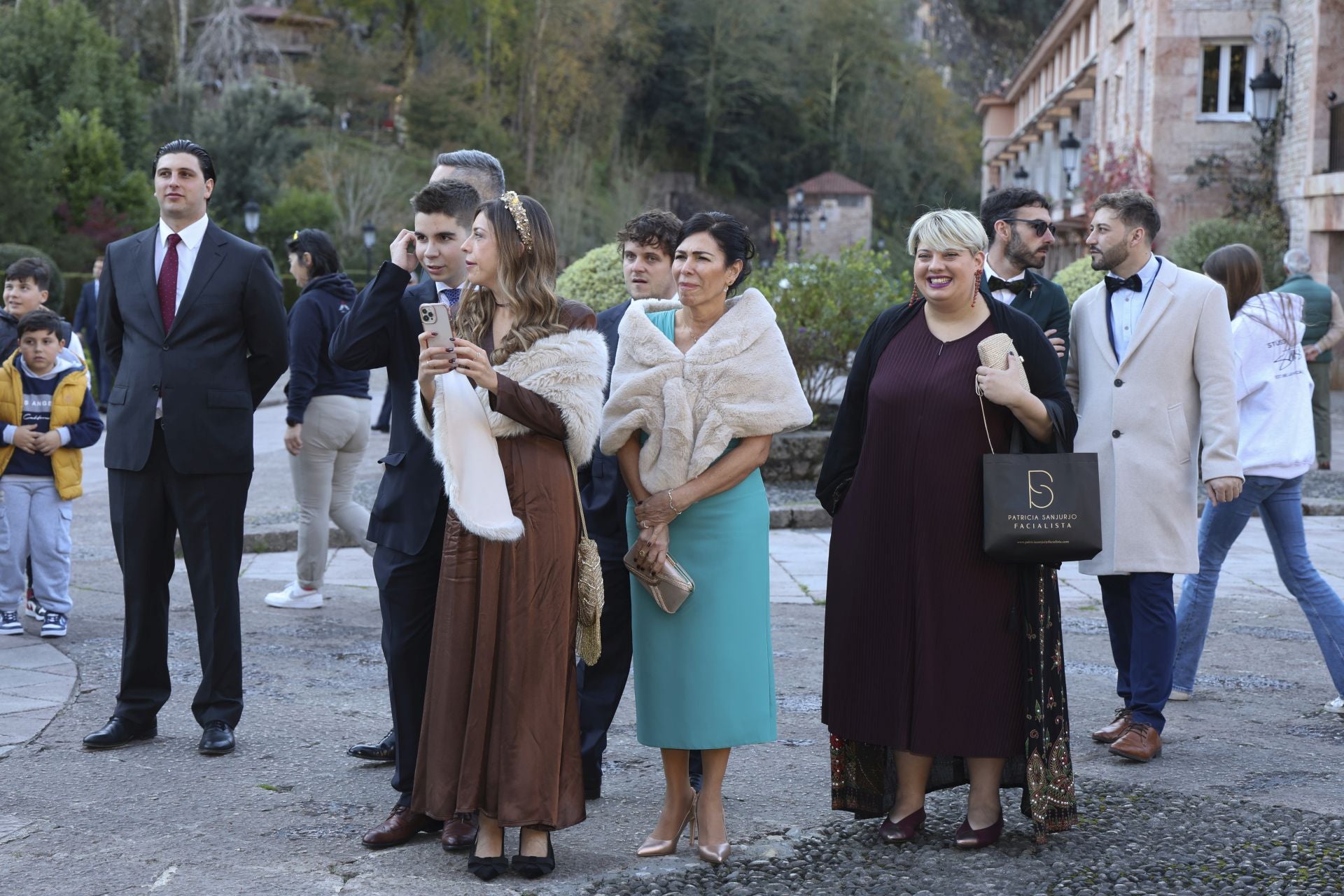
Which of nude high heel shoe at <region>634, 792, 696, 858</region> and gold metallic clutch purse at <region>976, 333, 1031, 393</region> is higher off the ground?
gold metallic clutch purse at <region>976, 333, 1031, 393</region>

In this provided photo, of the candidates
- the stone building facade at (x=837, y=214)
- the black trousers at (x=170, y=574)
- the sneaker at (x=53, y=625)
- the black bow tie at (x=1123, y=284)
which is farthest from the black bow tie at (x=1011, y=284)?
the stone building facade at (x=837, y=214)

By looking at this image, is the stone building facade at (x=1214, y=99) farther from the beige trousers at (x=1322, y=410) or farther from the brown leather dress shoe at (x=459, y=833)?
the brown leather dress shoe at (x=459, y=833)

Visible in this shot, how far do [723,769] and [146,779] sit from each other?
6.85ft

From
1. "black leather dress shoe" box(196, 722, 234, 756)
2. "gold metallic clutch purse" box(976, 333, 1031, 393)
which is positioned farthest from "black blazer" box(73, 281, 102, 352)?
"gold metallic clutch purse" box(976, 333, 1031, 393)

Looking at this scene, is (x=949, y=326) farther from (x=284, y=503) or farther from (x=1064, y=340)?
(x=284, y=503)

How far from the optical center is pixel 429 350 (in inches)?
156

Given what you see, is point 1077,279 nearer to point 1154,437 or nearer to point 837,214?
point 1154,437

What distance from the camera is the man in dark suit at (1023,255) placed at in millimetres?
6113

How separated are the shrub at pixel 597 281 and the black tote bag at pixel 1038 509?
876cm

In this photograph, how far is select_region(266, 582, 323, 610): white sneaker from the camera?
827cm

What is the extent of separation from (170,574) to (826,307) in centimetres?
856

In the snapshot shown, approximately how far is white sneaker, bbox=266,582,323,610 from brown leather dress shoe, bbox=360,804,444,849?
405 cm

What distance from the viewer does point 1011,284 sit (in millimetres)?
6148

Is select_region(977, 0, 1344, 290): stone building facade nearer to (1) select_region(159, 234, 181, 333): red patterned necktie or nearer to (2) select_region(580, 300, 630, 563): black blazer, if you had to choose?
(2) select_region(580, 300, 630, 563): black blazer
